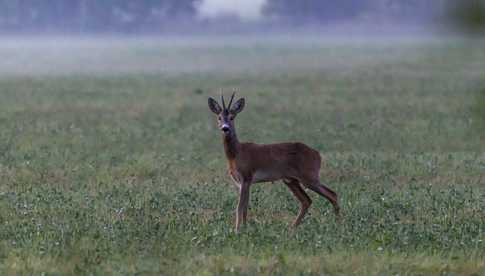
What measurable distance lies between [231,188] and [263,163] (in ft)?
9.93

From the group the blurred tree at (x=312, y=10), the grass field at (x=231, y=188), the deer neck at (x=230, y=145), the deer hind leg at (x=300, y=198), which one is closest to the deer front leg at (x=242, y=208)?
the grass field at (x=231, y=188)

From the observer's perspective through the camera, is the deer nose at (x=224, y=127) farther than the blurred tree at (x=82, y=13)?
No

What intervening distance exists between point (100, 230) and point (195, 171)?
607 centimetres

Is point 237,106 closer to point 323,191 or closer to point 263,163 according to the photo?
point 263,163

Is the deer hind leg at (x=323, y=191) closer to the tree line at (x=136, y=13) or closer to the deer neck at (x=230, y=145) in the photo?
the deer neck at (x=230, y=145)

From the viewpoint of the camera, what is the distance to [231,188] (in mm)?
16391

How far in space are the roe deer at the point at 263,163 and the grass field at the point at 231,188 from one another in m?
0.30

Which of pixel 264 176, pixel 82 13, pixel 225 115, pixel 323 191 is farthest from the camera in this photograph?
pixel 82 13

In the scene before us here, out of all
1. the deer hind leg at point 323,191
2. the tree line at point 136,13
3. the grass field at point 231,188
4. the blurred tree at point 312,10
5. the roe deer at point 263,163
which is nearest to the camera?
the grass field at point 231,188

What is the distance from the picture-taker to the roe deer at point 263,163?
1317 centimetres

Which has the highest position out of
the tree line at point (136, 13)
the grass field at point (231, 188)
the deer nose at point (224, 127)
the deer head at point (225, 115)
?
the tree line at point (136, 13)

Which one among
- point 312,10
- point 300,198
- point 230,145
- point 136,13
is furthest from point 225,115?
point 312,10

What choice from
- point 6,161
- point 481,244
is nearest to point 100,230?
point 481,244

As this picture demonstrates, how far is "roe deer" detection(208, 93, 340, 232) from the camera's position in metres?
13.2
